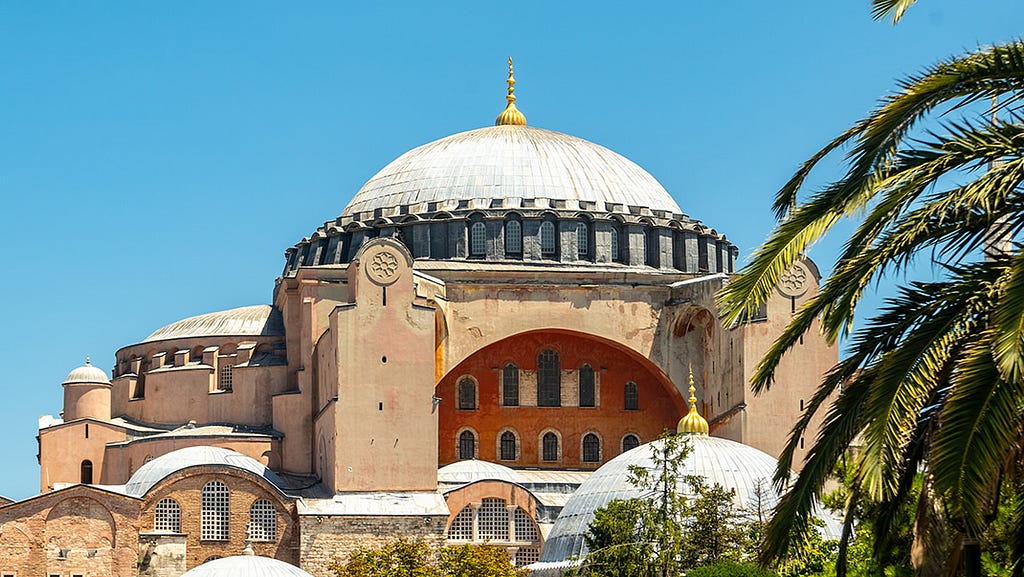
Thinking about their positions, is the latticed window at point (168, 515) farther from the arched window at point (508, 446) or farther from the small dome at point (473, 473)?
the arched window at point (508, 446)

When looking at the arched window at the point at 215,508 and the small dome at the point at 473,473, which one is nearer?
the arched window at the point at 215,508

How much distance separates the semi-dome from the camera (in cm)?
5466

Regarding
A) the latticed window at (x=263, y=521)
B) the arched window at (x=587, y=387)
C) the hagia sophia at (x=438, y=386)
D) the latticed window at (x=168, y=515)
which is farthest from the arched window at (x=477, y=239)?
the latticed window at (x=168, y=515)

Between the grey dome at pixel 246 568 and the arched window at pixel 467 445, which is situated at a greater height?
the arched window at pixel 467 445

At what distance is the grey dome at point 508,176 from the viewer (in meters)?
55.6

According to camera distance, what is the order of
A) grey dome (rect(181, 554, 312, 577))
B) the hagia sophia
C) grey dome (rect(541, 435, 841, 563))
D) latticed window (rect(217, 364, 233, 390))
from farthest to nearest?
latticed window (rect(217, 364, 233, 390))
the hagia sophia
grey dome (rect(181, 554, 312, 577))
grey dome (rect(541, 435, 841, 563))

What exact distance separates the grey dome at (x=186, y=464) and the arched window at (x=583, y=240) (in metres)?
11.8

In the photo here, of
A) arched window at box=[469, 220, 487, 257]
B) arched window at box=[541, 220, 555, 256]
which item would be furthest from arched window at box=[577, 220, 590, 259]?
arched window at box=[469, 220, 487, 257]

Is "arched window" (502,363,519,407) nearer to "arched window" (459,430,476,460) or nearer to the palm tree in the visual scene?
"arched window" (459,430,476,460)

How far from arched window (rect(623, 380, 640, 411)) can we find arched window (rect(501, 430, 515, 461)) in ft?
11.1

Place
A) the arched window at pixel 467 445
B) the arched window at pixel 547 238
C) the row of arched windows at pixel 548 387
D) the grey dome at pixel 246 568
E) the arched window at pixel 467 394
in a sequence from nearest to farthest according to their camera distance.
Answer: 1. the grey dome at pixel 246 568
2. the arched window at pixel 467 445
3. the arched window at pixel 467 394
4. the row of arched windows at pixel 548 387
5. the arched window at pixel 547 238

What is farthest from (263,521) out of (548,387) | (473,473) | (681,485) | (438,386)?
(681,485)

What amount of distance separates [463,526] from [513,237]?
10620 mm

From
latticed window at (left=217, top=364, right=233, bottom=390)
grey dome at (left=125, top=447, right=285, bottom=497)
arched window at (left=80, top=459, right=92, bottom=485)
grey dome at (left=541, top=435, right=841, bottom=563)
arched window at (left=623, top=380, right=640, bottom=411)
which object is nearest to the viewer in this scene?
grey dome at (left=541, top=435, right=841, bottom=563)
